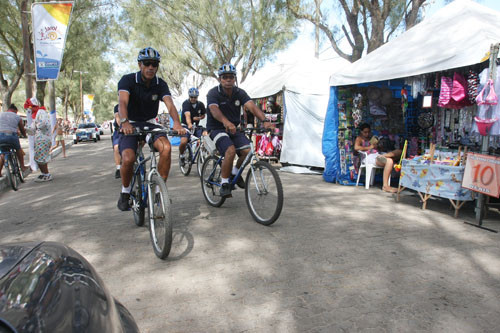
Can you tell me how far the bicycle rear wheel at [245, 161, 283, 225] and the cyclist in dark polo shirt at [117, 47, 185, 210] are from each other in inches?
48.3

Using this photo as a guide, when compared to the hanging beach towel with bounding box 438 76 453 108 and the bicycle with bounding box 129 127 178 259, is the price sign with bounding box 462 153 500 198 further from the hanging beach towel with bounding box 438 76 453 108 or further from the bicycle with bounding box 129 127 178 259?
the bicycle with bounding box 129 127 178 259

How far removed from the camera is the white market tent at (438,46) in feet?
16.8

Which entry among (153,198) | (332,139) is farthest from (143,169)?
(332,139)

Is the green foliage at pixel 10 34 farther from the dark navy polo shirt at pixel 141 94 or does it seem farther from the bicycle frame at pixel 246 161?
the bicycle frame at pixel 246 161

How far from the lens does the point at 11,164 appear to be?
7816mm

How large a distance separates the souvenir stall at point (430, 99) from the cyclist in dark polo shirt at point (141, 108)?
4.00 meters

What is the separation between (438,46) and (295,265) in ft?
14.6

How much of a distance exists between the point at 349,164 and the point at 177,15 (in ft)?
50.9

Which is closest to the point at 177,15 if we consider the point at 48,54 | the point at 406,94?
the point at 48,54

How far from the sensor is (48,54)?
37.8 ft

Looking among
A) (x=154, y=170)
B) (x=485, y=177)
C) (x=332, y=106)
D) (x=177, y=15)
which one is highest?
(x=177, y=15)

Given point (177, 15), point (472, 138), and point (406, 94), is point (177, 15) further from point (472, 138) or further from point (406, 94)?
point (472, 138)

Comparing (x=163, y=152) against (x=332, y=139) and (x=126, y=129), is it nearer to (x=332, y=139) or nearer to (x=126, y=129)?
(x=126, y=129)

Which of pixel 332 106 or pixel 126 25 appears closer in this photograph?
pixel 332 106
